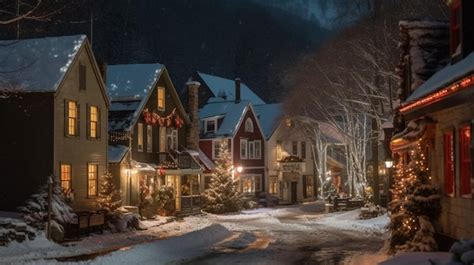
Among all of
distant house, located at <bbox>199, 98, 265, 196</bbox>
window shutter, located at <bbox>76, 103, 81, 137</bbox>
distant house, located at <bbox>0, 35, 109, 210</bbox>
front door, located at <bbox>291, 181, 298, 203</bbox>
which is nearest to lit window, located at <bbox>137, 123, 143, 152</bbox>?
distant house, located at <bbox>0, 35, 109, 210</bbox>

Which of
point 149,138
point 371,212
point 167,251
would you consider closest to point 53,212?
point 167,251

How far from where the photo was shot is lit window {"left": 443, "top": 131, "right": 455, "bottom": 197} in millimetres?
15862

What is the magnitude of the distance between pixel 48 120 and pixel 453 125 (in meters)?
20.8

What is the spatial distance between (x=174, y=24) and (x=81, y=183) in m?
88.3

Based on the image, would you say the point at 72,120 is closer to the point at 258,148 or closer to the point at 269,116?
the point at 258,148

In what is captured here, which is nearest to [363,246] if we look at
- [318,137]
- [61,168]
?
[61,168]

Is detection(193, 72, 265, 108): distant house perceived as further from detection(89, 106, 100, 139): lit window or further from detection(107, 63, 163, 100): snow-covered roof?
detection(89, 106, 100, 139): lit window

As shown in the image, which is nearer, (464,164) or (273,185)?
(464,164)

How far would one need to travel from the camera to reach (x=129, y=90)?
4325cm

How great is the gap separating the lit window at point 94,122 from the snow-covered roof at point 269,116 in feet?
92.4

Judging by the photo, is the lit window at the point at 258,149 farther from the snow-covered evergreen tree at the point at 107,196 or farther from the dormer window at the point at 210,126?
the snow-covered evergreen tree at the point at 107,196

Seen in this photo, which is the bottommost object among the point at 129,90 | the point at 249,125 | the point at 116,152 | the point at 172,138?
the point at 116,152

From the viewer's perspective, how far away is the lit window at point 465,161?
1454 centimetres

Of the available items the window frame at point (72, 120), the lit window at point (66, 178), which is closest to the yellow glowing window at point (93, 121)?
the window frame at point (72, 120)
